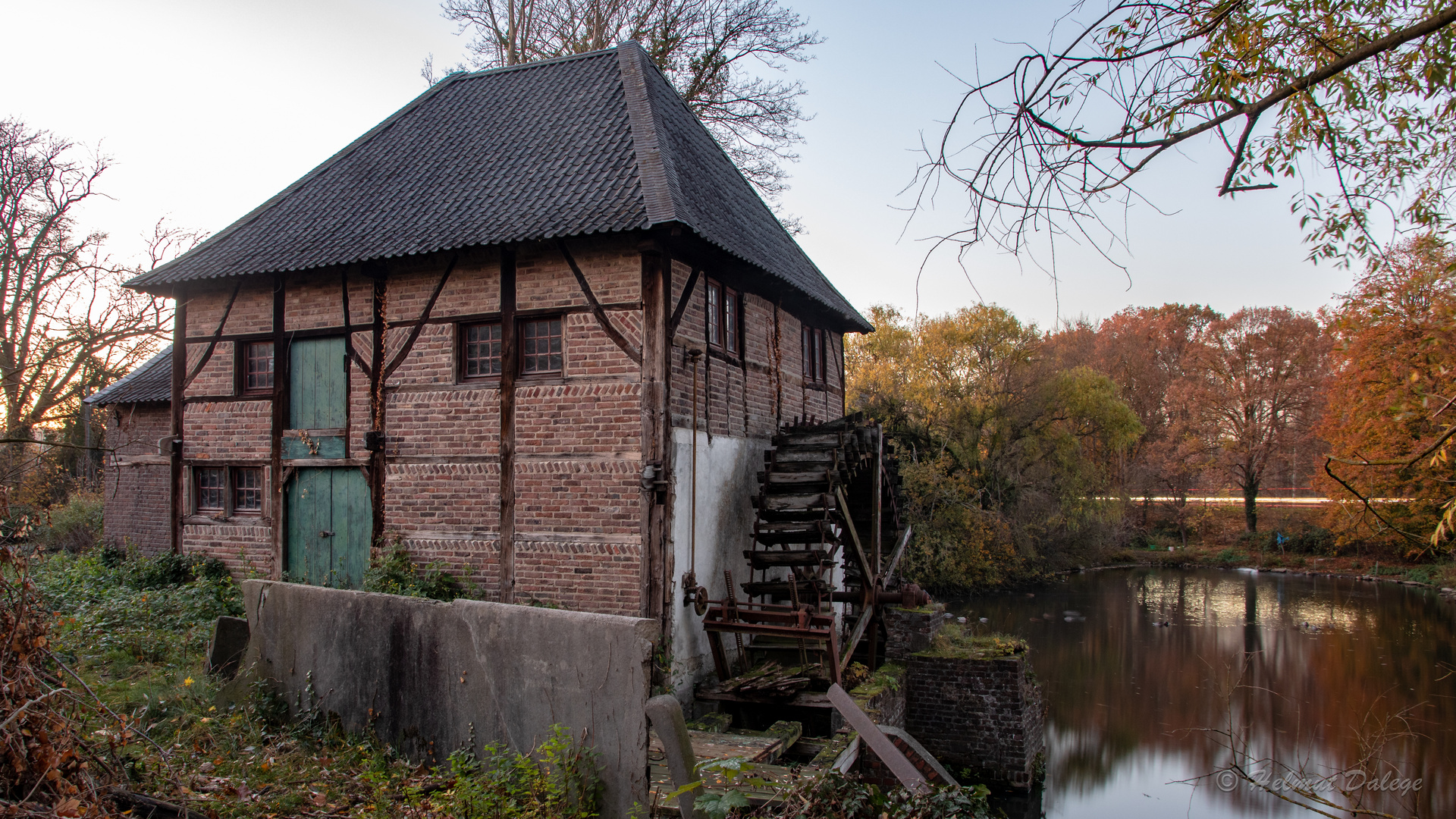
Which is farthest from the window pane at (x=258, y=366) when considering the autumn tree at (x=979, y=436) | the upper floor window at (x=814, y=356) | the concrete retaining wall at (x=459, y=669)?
the autumn tree at (x=979, y=436)

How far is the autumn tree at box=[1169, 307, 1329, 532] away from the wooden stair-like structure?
Result: 25446 millimetres

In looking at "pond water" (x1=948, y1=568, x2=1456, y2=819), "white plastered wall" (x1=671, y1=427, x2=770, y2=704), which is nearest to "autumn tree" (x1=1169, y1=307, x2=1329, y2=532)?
"pond water" (x1=948, y1=568, x2=1456, y2=819)

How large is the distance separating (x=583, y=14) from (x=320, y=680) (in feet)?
51.7

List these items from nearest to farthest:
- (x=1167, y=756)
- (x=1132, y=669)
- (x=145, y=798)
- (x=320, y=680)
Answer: (x=145, y=798), (x=320, y=680), (x=1167, y=756), (x=1132, y=669)

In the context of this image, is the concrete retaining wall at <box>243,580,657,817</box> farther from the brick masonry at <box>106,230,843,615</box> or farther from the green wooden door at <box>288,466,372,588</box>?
the green wooden door at <box>288,466,372,588</box>

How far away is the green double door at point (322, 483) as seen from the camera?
9789 mm

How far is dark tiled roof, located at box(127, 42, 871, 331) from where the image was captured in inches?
353

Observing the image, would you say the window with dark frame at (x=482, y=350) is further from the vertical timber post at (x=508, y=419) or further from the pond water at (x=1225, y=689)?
the pond water at (x=1225, y=689)

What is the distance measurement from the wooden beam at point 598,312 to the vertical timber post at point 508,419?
2.11ft

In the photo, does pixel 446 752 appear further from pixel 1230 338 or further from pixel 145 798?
pixel 1230 338

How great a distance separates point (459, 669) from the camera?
5570mm

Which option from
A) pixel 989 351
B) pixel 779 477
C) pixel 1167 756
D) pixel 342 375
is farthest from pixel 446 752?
pixel 989 351

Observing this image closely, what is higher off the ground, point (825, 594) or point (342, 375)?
point (342, 375)

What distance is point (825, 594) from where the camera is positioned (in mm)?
9719
